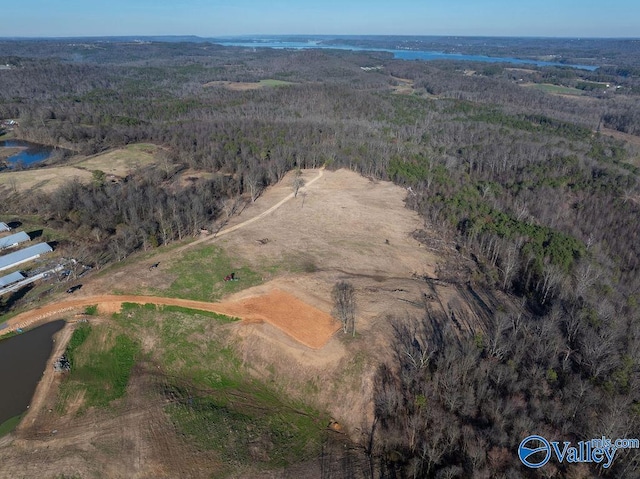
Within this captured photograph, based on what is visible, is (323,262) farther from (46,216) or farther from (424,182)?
(46,216)

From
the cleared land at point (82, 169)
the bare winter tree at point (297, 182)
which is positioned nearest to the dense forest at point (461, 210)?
the bare winter tree at point (297, 182)

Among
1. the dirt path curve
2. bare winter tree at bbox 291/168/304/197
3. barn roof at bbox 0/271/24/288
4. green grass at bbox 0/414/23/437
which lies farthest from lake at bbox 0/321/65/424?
bare winter tree at bbox 291/168/304/197

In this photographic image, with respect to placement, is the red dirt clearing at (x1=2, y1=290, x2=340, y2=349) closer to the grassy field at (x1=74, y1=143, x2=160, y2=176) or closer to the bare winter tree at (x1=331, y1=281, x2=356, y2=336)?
the bare winter tree at (x1=331, y1=281, x2=356, y2=336)

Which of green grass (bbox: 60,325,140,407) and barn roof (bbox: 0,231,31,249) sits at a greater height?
barn roof (bbox: 0,231,31,249)

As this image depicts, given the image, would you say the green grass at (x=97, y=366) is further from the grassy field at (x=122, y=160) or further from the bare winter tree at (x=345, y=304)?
the grassy field at (x=122, y=160)

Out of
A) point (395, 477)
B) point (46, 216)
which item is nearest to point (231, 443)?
point (395, 477)

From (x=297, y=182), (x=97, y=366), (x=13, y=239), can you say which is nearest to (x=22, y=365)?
(x=97, y=366)

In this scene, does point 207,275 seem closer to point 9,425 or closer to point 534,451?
point 9,425

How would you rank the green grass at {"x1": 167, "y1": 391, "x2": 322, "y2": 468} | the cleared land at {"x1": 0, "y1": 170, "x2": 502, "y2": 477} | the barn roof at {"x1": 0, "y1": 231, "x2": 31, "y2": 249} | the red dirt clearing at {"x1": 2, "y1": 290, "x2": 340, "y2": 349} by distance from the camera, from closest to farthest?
1. the cleared land at {"x1": 0, "y1": 170, "x2": 502, "y2": 477}
2. the green grass at {"x1": 167, "y1": 391, "x2": 322, "y2": 468}
3. the red dirt clearing at {"x1": 2, "y1": 290, "x2": 340, "y2": 349}
4. the barn roof at {"x1": 0, "y1": 231, "x2": 31, "y2": 249}
